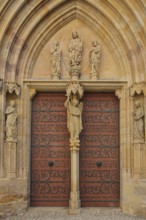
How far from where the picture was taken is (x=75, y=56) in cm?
818

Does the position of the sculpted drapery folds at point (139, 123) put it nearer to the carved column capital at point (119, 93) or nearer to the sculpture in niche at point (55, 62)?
the carved column capital at point (119, 93)

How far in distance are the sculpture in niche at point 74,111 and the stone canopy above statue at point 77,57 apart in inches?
16.1

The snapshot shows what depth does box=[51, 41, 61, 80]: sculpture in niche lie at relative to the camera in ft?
26.9

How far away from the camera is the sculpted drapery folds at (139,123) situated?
780 centimetres

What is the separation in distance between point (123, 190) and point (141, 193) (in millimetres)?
451

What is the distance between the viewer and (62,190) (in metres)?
8.24

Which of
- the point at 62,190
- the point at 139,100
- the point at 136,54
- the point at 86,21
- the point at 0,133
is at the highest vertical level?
the point at 86,21

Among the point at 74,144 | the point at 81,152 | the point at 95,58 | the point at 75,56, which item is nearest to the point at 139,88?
the point at 95,58

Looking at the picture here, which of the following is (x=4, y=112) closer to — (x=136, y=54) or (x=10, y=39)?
(x=10, y=39)

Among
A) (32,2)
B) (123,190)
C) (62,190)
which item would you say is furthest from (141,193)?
(32,2)

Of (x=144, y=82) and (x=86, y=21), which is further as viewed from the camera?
(x=86, y=21)

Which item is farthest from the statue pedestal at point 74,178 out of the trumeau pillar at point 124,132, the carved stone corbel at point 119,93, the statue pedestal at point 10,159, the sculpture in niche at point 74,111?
the carved stone corbel at point 119,93

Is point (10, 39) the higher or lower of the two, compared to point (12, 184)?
higher

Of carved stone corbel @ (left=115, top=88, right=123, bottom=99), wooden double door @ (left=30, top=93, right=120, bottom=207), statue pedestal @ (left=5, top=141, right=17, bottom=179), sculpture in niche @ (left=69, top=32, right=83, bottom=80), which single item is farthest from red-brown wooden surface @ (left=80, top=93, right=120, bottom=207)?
statue pedestal @ (left=5, top=141, right=17, bottom=179)
